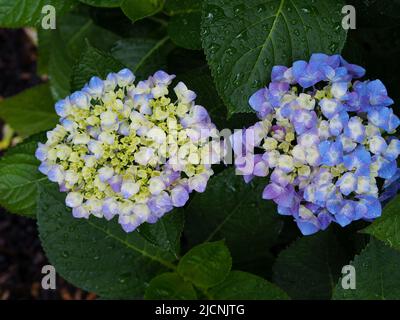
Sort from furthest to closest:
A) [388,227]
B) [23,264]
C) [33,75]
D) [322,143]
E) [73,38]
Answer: [33,75] < [23,264] < [73,38] < [388,227] < [322,143]

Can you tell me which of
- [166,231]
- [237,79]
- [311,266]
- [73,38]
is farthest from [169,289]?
[73,38]

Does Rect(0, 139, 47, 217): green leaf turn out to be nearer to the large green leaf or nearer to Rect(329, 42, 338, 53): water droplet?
the large green leaf

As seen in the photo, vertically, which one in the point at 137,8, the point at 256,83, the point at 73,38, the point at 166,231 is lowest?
the point at 166,231

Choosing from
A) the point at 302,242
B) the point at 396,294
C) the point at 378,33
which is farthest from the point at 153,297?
the point at 378,33

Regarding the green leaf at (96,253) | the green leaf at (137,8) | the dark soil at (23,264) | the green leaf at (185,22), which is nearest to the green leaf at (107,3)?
the green leaf at (137,8)

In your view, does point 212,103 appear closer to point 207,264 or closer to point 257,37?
point 257,37

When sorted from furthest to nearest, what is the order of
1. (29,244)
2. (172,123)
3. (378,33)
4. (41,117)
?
(29,244) < (41,117) < (378,33) < (172,123)

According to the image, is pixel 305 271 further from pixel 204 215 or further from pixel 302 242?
pixel 204 215

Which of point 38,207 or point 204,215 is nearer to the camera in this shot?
point 38,207
